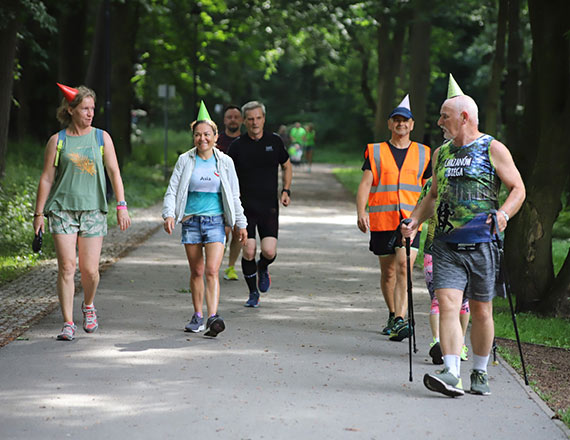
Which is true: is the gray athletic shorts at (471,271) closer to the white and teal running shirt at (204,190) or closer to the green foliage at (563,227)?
the white and teal running shirt at (204,190)

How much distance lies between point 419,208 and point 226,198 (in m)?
2.01

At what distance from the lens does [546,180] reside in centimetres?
1059

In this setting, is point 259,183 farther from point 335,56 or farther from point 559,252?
point 335,56

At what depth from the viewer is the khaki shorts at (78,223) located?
27.3 feet

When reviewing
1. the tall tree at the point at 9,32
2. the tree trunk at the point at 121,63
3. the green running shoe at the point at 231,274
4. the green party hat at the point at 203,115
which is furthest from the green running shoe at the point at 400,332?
the tree trunk at the point at 121,63

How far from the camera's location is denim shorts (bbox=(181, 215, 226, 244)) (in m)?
8.66

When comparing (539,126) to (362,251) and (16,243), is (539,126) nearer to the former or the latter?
(362,251)

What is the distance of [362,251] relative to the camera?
15.7 m

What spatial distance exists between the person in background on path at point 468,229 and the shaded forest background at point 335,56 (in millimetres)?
3877

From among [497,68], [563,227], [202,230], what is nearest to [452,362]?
[202,230]

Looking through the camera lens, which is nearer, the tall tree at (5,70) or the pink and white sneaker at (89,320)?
the pink and white sneaker at (89,320)

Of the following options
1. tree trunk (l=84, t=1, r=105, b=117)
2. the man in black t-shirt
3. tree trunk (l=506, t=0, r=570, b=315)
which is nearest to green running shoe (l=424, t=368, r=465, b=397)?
tree trunk (l=506, t=0, r=570, b=315)

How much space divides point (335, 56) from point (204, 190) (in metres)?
37.2

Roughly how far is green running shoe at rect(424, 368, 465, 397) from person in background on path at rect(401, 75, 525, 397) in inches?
0.7
